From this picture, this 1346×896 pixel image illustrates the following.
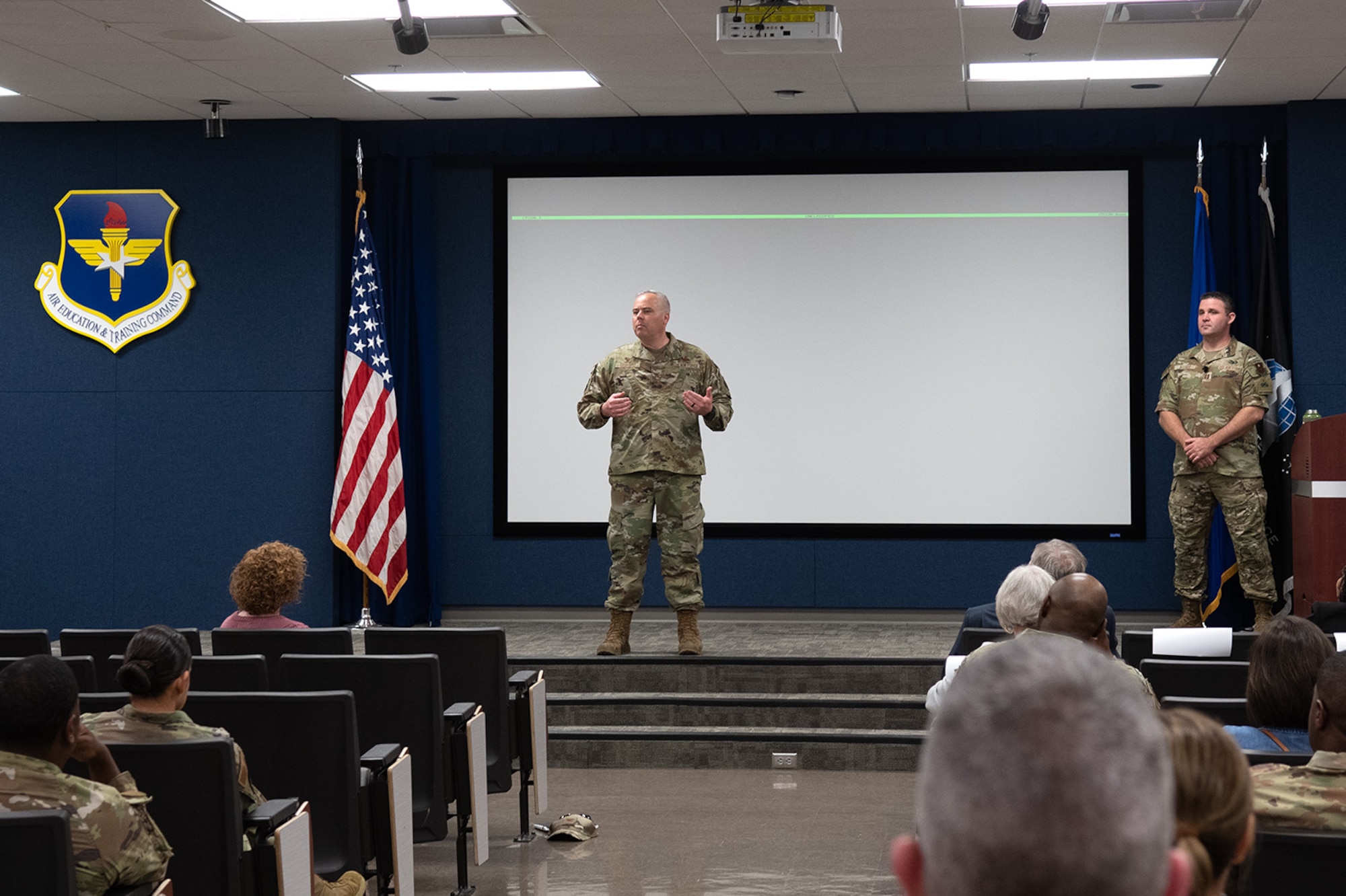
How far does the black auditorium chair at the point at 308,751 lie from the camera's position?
11.7 ft

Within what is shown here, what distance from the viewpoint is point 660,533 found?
7.34m

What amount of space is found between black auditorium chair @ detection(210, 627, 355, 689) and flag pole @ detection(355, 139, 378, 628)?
3.95 meters

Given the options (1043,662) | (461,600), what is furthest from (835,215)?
(1043,662)

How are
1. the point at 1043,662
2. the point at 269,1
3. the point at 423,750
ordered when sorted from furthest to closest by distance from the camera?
the point at 269,1
the point at 423,750
the point at 1043,662

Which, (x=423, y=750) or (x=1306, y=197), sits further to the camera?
(x=1306, y=197)

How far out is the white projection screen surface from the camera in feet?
29.6

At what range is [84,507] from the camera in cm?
942

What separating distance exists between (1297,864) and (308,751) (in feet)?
7.51

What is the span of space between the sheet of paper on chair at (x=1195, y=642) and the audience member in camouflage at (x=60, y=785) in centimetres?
349

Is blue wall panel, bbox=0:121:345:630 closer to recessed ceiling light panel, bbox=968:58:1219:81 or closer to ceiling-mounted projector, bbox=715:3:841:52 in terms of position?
ceiling-mounted projector, bbox=715:3:841:52

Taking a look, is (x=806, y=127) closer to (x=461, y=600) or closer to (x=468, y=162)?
(x=468, y=162)

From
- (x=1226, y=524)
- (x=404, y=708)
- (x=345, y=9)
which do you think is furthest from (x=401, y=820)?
(x=1226, y=524)

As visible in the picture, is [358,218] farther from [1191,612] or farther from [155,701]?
[155,701]

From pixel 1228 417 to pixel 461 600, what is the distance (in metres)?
4.84
